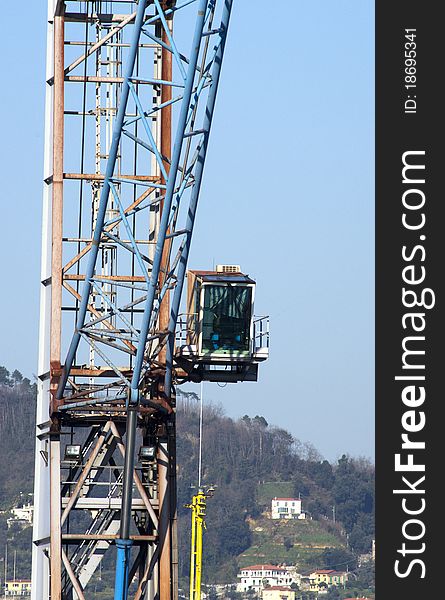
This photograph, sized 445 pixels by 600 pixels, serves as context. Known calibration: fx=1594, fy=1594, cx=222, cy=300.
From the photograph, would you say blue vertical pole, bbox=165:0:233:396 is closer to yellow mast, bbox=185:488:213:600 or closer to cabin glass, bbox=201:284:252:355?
cabin glass, bbox=201:284:252:355

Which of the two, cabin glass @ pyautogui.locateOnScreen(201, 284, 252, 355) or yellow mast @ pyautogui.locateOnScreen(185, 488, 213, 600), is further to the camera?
yellow mast @ pyautogui.locateOnScreen(185, 488, 213, 600)

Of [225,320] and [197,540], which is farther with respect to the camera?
[197,540]

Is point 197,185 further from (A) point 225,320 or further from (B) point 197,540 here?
(B) point 197,540

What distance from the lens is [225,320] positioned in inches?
1818

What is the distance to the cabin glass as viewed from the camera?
46.0 m

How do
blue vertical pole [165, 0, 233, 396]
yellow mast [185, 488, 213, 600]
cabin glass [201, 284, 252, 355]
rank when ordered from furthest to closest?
yellow mast [185, 488, 213, 600], cabin glass [201, 284, 252, 355], blue vertical pole [165, 0, 233, 396]

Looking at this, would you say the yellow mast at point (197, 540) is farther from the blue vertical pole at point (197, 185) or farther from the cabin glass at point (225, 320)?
the blue vertical pole at point (197, 185)

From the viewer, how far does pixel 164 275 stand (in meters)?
43.0

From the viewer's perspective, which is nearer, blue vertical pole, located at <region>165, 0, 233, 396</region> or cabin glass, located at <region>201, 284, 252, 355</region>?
blue vertical pole, located at <region>165, 0, 233, 396</region>

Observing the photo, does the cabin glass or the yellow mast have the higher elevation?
the cabin glass

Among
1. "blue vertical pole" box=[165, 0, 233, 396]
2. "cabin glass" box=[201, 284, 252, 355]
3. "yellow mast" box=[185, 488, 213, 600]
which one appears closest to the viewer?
"blue vertical pole" box=[165, 0, 233, 396]

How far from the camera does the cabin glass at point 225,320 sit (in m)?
46.0

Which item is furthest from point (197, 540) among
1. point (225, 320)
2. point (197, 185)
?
point (197, 185)

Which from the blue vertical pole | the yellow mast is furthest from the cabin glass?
the yellow mast
